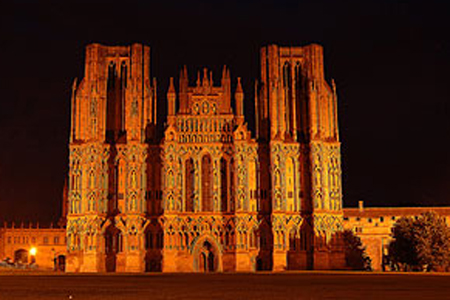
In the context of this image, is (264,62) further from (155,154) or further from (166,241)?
(166,241)

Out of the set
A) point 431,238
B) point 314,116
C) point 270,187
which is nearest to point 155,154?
point 270,187

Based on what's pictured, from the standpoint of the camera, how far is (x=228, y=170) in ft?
241

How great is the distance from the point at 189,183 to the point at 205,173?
221 cm

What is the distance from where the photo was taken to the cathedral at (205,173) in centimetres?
7069

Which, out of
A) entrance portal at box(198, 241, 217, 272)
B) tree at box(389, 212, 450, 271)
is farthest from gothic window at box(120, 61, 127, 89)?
tree at box(389, 212, 450, 271)

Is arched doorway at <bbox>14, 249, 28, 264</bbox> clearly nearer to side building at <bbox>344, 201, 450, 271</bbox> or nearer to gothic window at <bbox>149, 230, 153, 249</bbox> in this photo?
gothic window at <bbox>149, 230, 153, 249</bbox>

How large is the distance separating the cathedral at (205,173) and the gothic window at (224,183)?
5.2 inches

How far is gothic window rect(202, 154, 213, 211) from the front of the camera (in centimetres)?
7319

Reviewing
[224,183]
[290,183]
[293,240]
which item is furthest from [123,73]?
[293,240]

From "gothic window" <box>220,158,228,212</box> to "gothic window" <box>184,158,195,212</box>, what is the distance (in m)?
3.39

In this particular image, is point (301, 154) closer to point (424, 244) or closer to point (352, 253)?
point (352, 253)

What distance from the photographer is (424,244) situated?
6109 cm

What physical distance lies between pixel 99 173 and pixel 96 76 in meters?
12.0

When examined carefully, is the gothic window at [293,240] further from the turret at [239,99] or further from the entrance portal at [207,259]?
the turret at [239,99]
